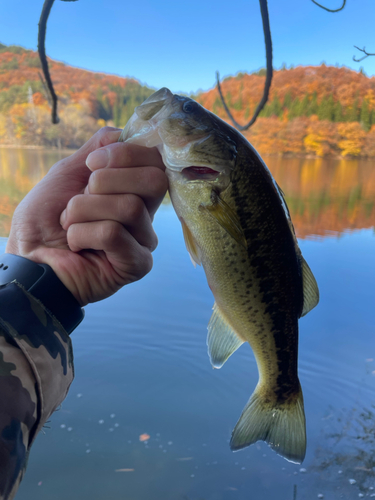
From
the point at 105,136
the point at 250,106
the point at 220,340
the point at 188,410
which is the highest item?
the point at 250,106

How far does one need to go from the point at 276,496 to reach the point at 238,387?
2.94 ft

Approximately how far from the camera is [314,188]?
6172 millimetres

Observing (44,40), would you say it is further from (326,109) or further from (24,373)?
(326,109)

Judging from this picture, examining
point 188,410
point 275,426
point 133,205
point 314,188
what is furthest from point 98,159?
point 314,188

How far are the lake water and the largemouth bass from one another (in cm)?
140

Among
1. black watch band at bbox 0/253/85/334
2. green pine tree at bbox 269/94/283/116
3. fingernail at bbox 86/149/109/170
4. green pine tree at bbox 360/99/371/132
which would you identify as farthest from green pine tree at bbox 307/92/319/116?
black watch band at bbox 0/253/85/334

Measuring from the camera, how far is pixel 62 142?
5066 mm

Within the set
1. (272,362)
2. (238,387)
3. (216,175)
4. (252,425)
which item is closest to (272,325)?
(272,362)

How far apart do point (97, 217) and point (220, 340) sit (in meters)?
0.56

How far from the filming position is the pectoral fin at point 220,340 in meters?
1.06

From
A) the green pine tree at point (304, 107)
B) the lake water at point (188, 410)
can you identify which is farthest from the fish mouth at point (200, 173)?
the green pine tree at point (304, 107)

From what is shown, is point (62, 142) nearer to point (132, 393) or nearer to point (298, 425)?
point (132, 393)

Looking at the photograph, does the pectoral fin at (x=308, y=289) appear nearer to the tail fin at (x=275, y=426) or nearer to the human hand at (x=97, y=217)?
the tail fin at (x=275, y=426)

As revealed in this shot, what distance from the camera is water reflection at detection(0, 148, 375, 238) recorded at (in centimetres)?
557
